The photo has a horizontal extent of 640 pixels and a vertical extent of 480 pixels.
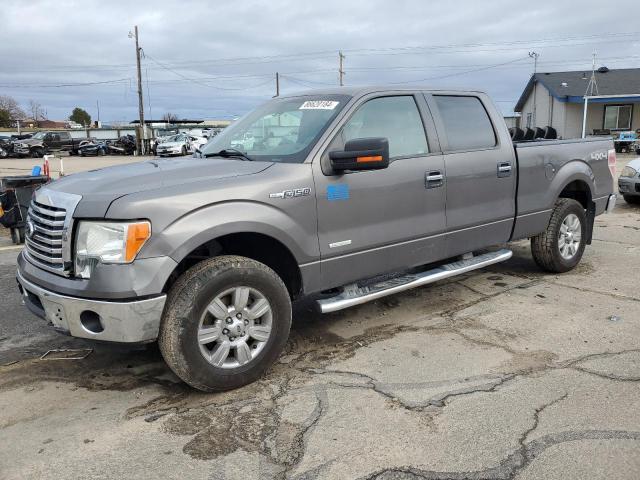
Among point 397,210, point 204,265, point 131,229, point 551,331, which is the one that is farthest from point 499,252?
point 131,229

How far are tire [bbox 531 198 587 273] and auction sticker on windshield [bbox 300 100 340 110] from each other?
9.18 ft

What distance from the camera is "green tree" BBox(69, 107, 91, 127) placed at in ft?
388

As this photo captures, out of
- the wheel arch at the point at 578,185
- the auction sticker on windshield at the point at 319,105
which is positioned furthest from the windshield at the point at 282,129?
the wheel arch at the point at 578,185

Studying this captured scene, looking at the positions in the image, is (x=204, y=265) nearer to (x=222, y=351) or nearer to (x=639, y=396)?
(x=222, y=351)

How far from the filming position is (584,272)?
617 centimetres

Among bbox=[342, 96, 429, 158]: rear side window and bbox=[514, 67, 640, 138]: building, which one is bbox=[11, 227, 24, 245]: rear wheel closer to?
bbox=[342, 96, 429, 158]: rear side window

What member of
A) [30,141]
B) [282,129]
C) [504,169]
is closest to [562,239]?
[504,169]

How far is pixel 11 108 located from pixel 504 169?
11180cm

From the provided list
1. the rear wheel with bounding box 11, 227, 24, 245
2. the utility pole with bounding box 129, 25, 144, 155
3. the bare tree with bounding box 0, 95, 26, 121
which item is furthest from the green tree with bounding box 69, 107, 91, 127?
the rear wheel with bounding box 11, 227, 24, 245

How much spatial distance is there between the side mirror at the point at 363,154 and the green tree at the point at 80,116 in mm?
125339

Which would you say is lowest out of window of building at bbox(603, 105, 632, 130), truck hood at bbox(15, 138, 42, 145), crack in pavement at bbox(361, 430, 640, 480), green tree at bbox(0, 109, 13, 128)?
crack in pavement at bbox(361, 430, 640, 480)

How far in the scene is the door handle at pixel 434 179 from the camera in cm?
441

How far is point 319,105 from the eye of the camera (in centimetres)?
429

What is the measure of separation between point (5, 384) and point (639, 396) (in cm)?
389
